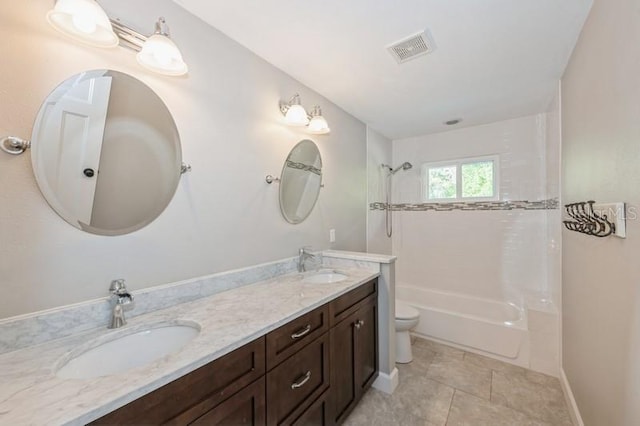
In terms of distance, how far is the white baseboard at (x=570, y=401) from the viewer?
1547mm

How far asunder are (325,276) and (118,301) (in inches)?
49.6

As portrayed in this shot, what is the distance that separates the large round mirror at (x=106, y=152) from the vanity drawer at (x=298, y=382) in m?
0.93

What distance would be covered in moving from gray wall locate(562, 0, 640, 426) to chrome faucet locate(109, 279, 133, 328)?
1.87 meters

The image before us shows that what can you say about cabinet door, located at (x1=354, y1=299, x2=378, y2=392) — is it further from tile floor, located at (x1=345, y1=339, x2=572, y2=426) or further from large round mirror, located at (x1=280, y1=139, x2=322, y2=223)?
large round mirror, located at (x1=280, y1=139, x2=322, y2=223)

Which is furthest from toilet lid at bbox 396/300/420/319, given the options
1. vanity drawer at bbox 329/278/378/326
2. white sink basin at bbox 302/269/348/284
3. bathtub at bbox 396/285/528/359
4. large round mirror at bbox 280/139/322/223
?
large round mirror at bbox 280/139/322/223

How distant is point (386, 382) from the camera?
1.89m

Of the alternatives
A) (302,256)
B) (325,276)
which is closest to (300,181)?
(302,256)

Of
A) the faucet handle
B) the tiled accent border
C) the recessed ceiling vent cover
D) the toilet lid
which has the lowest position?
the toilet lid

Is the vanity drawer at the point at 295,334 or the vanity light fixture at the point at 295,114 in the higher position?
the vanity light fixture at the point at 295,114

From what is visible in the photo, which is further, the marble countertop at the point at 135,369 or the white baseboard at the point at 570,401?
the white baseboard at the point at 570,401

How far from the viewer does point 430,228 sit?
3303 millimetres

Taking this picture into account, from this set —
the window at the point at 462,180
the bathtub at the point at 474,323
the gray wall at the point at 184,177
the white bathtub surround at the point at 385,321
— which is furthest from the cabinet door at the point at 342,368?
the window at the point at 462,180

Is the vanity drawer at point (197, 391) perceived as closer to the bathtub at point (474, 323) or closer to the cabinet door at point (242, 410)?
the cabinet door at point (242, 410)

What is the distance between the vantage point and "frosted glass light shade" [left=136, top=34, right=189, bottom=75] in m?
1.05
